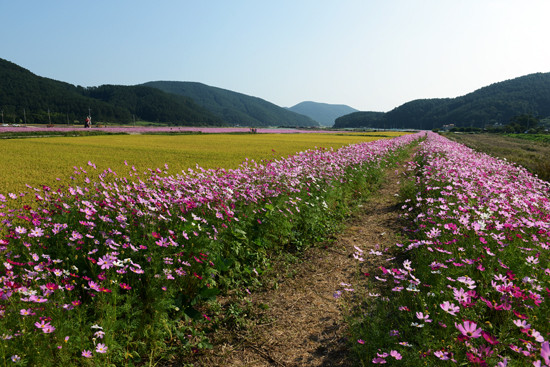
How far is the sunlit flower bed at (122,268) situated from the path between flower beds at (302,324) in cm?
41

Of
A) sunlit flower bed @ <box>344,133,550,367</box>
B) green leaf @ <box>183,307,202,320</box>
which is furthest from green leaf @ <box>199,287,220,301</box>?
sunlit flower bed @ <box>344,133,550,367</box>

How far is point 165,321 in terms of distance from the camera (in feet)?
9.84

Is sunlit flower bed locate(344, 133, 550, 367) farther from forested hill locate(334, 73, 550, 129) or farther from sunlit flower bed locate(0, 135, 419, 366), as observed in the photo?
forested hill locate(334, 73, 550, 129)

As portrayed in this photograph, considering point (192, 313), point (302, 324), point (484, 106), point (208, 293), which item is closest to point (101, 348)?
point (192, 313)

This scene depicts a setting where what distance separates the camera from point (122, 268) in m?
3.09

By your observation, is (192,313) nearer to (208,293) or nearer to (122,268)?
(208,293)

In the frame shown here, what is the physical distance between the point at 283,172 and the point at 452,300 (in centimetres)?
440

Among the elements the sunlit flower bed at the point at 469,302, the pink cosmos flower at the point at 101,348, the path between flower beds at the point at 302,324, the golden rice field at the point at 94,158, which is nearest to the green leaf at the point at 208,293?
the path between flower beds at the point at 302,324

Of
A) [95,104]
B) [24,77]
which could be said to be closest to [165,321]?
[95,104]

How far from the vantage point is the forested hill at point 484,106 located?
14238 cm

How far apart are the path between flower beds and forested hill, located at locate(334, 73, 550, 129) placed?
171 meters

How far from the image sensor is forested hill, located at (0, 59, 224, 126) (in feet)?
397

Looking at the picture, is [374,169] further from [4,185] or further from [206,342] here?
[4,185]

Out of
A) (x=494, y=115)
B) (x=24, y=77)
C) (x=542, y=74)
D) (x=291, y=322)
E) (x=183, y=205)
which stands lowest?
(x=291, y=322)
